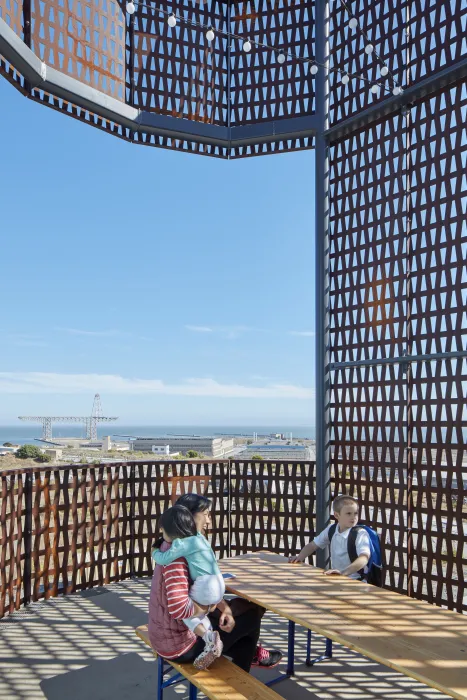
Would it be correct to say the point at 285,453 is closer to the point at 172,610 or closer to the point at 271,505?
the point at 271,505

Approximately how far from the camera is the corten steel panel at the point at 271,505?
5277mm

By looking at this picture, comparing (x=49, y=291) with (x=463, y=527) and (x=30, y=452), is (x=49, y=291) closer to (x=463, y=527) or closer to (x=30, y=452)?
(x=30, y=452)

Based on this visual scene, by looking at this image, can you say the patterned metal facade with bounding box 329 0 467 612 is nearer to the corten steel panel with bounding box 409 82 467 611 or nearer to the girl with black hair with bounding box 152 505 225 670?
the corten steel panel with bounding box 409 82 467 611

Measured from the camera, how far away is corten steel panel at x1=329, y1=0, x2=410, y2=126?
4.63 m

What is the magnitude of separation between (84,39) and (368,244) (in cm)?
326

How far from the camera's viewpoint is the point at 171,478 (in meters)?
5.34

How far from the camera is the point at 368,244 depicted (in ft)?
15.9

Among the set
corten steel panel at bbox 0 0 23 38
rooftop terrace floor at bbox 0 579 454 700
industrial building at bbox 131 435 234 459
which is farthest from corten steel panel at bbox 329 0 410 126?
industrial building at bbox 131 435 234 459

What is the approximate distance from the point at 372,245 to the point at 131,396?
4160 inches

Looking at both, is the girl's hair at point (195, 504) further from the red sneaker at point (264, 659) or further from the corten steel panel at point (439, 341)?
the corten steel panel at point (439, 341)

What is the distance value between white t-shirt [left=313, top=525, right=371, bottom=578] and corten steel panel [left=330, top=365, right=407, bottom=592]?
111 centimetres

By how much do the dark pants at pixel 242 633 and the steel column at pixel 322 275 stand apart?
2273mm

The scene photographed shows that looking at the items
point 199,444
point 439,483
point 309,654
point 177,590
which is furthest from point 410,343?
point 199,444

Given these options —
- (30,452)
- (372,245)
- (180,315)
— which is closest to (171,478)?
(372,245)
